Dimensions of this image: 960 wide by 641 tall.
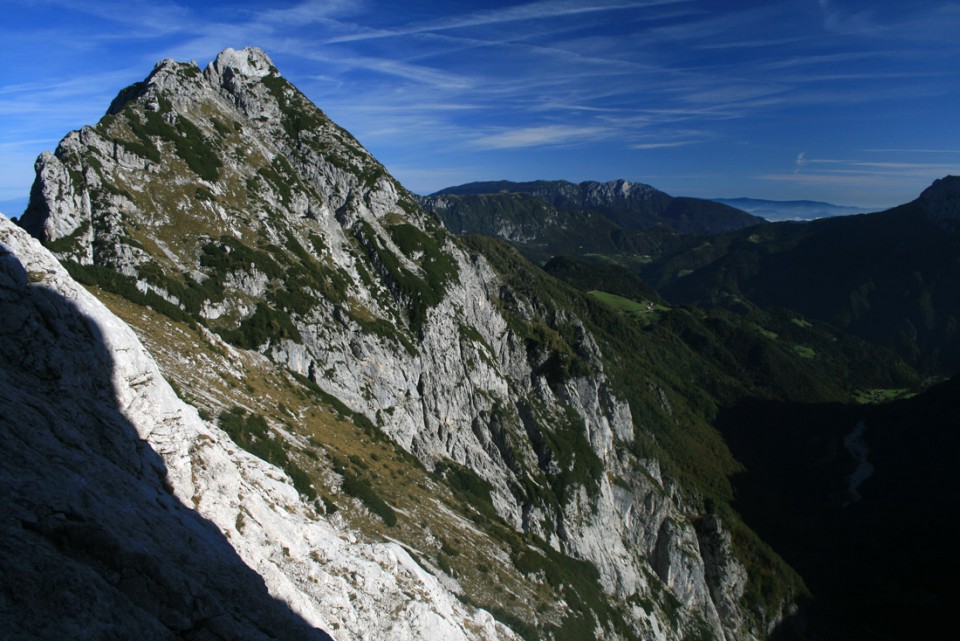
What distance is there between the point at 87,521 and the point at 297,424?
37.7 metres

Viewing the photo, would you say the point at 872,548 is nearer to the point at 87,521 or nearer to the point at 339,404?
the point at 339,404

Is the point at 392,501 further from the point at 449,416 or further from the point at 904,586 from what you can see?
the point at 904,586

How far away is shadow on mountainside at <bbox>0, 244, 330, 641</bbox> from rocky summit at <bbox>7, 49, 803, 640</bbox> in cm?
8

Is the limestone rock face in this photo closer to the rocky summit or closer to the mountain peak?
the rocky summit

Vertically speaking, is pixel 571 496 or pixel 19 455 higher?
pixel 19 455

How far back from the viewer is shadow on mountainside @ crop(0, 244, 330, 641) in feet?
34.5

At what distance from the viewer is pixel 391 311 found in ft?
313

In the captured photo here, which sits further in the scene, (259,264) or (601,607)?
(601,607)

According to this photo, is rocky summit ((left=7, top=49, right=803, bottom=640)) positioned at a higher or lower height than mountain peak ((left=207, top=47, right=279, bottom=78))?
lower

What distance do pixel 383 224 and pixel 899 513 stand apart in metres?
193

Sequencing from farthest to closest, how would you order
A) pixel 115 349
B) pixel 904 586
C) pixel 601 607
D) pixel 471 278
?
pixel 904 586, pixel 471 278, pixel 601 607, pixel 115 349

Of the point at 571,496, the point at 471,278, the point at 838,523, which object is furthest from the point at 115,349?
the point at 838,523

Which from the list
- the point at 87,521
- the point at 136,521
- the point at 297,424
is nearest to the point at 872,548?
the point at 297,424

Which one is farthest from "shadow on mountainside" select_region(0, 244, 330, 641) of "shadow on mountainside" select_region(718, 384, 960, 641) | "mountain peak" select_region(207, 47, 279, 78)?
"shadow on mountainside" select_region(718, 384, 960, 641)
